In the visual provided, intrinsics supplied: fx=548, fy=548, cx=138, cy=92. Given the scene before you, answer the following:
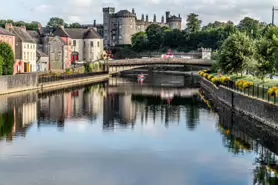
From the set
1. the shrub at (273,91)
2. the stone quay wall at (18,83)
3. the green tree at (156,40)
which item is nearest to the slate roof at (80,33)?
the green tree at (156,40)

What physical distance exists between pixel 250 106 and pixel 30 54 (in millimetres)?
49483

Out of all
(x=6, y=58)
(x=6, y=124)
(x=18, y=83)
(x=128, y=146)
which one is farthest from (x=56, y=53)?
(x=128, y=146)

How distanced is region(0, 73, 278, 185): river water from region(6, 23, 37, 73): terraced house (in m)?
27.3

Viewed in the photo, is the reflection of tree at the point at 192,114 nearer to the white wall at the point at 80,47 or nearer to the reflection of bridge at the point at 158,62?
the reflection of bridge at the point at 158,62

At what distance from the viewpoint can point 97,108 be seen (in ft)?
162

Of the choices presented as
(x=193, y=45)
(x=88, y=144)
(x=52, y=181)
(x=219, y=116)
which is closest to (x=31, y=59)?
(x=219, y=116)

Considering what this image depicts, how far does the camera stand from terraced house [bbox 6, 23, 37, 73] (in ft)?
253

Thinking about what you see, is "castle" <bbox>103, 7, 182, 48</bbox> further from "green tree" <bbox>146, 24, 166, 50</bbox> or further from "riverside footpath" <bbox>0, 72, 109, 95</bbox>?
"riverside footpath" <bbox>0, 72, 109, 95</bbox>

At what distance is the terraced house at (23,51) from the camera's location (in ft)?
253

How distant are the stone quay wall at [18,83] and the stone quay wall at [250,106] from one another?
2140 cm

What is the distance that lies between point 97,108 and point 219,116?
11.6 meters

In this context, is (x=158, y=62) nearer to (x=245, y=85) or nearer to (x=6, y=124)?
(x=245, y=85)

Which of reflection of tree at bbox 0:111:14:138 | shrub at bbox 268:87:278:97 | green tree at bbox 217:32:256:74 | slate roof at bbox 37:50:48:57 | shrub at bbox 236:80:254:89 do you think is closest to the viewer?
shrub at bbox 268:87:278:97

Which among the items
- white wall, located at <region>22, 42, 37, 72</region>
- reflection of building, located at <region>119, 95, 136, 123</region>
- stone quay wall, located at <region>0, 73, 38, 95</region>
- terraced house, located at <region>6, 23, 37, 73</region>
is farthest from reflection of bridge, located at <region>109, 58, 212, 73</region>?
reflection of building, located at <region>119, 95, 136, 123</region>
